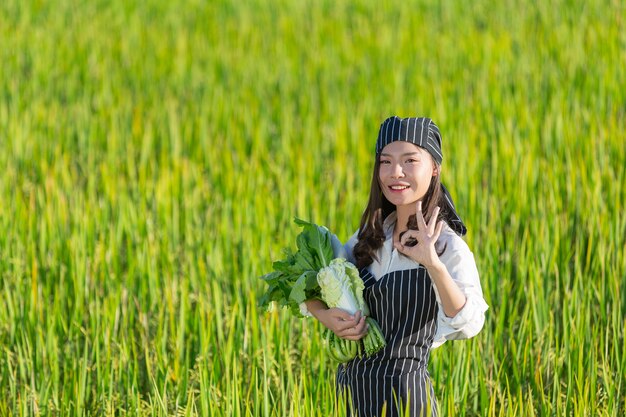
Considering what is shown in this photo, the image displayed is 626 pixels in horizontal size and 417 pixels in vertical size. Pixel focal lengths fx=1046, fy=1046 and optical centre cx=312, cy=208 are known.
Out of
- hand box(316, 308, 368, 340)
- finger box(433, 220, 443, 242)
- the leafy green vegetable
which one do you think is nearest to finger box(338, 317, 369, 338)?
hand box(316, 308, 368, 340)

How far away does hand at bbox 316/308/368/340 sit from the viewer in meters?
1.83

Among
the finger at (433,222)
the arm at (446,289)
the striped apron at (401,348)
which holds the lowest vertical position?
the striped apron at (401,348)

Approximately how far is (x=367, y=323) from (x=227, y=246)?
63.5 inches

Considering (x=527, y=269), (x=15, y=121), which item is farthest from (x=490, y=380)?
(x=15, y=121)

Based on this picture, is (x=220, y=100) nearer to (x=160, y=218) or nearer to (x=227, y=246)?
(x=160, y=218)

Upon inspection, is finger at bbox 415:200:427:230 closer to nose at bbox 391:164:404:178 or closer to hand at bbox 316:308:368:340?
nose at bbox 391:164:404:178

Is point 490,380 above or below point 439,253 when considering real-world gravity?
below

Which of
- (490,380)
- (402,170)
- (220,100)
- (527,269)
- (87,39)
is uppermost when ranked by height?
(87,39)

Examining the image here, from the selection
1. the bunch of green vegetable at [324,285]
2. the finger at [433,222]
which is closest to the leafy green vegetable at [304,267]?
the bunch of green vegetable at [324,285]

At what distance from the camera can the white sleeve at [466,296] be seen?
70.5 inches

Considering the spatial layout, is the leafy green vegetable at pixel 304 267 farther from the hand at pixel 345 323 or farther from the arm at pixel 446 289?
the arm at pixel 446 289

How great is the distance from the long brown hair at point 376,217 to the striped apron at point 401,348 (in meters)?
0.07

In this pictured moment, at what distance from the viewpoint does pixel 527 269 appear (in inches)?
123

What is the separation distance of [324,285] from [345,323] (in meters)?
0.08
